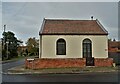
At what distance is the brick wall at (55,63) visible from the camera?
2831cm

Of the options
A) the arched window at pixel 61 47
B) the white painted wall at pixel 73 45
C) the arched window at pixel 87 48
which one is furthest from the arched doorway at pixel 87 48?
the arched window at pixel 61 47

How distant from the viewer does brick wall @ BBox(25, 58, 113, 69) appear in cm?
2830

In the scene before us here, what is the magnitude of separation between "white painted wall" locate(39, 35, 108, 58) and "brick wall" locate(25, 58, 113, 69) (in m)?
1.63

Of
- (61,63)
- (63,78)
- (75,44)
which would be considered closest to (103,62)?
(75,44)

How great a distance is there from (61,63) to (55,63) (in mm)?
687

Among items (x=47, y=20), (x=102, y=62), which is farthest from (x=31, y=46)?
(x=102, y=62)

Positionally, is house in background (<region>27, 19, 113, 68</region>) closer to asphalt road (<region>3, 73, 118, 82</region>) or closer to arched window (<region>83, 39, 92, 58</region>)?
arched window (<region>83, 39, 92, 58</region>)

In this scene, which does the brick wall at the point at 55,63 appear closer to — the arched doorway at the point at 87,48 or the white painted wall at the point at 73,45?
the white painted wall at the point at 73,45

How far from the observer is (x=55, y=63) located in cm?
2886

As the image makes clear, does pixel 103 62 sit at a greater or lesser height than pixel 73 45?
lesser

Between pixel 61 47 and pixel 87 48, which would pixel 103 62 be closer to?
pixel 87 48

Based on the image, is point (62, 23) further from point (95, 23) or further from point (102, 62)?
point (102, 62)

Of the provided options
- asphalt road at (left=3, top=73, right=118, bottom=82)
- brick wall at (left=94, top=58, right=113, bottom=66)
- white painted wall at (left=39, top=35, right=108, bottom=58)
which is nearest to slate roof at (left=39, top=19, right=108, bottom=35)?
white painted wall at (left=39, top=35, right=108, bottom=58)

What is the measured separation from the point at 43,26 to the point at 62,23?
117 inches
